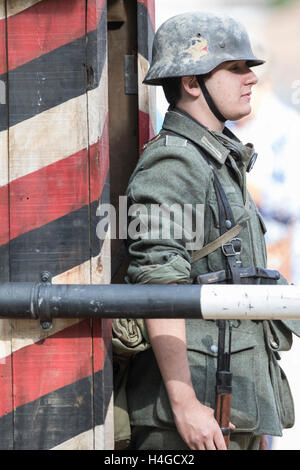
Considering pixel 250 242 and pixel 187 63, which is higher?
pixel 187 63

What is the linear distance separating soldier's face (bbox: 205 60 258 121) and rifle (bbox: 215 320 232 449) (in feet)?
2.00

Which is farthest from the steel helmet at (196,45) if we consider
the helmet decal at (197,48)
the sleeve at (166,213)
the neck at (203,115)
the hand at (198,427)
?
the hand at (198,427)

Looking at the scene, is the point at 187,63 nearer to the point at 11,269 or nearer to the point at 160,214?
the point at 160,214

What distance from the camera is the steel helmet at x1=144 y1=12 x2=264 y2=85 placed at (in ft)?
8.79

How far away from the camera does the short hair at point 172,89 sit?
2760 mm

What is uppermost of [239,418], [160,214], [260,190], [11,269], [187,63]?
[260,190]

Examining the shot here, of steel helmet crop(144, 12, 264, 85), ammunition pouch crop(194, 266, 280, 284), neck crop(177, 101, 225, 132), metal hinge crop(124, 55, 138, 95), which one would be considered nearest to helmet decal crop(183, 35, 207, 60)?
steel helmet crop(144, 12, 264, 85)

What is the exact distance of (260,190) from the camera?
5.21 meters

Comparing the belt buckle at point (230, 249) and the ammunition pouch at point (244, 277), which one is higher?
the belt buckle at point (230, 249)

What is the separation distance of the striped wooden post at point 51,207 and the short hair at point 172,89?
1.71ft

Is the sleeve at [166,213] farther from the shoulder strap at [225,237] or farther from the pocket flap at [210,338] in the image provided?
the pocket flap at [210,338]
